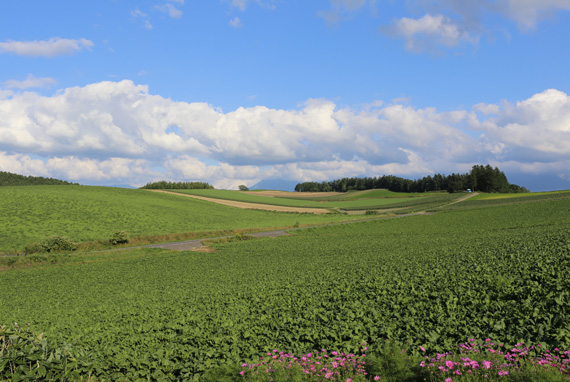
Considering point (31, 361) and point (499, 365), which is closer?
point (499, 365)

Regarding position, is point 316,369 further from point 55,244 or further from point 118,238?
point 118,238

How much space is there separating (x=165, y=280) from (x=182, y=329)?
637 inches

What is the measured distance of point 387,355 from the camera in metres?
8.88

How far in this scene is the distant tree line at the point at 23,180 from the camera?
142m

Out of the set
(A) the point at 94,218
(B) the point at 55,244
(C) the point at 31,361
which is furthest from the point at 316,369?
(A) the point at 94,218

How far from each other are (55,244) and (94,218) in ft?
75.7

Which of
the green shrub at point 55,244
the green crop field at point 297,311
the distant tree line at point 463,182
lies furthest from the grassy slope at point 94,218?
the distant tree line at point 463,182

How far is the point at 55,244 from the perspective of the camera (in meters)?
46.5

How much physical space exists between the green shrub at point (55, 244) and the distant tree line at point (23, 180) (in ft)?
366

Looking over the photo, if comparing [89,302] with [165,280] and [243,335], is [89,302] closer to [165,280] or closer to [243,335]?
[165,280]

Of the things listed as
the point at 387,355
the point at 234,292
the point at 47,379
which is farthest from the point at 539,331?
the point at 234,292

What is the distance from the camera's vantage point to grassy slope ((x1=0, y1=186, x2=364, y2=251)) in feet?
184

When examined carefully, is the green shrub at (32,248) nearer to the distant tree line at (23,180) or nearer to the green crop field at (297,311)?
the green crop field at (297,311)

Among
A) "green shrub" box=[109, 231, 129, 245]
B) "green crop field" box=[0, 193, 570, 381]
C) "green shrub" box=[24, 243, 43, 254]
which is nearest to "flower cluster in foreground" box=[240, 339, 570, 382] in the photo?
"green crop field" box=[0, 193, 570, 381]
